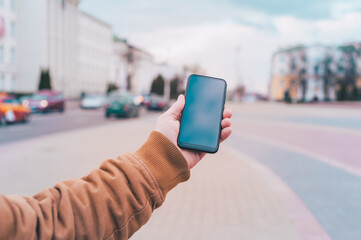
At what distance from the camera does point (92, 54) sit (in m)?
77.6

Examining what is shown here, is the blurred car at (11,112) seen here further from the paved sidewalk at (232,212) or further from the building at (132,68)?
the building at (132,68)

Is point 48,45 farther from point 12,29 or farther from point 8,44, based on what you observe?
point 8,44

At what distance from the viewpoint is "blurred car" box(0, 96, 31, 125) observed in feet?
59.5

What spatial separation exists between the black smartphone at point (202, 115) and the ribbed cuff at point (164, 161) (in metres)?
0.08

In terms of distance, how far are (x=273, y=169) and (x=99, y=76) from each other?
3006 inches

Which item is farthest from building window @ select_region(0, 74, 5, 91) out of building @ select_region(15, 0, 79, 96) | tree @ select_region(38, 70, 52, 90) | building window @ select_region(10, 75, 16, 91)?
tree @ select_region(38, 70, 52, 90)

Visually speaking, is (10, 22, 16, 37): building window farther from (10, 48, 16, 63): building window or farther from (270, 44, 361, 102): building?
(270, 44, 361, 102): building

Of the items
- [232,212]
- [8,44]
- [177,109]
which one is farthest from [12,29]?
[177,109]

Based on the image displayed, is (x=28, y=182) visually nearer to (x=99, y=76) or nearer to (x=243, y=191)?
(x=243, y=191)

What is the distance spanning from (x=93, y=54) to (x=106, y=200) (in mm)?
79822

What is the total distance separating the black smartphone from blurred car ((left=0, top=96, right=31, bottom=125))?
1843 cm

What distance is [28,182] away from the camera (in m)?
6.54

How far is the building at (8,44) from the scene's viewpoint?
1959 inches

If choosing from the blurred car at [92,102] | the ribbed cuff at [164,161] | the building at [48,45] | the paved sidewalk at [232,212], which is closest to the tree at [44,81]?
the building at [48,45]
